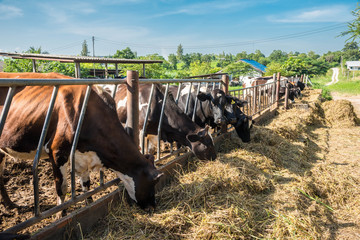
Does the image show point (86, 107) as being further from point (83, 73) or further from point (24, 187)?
point (83, 73)

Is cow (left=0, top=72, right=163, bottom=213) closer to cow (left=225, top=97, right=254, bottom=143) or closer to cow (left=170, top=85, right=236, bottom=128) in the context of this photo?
cow (left=170, top=85, right=236, bottom=128)

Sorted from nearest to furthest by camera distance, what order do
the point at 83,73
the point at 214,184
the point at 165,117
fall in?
the point at 214,184 < the point at 165,117 < the point at 83,73

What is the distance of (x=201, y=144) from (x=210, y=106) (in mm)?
1612

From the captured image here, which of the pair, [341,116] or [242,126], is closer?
[242,126]

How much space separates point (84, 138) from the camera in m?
2.51

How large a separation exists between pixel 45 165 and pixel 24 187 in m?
0.68

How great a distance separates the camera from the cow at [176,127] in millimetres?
3902


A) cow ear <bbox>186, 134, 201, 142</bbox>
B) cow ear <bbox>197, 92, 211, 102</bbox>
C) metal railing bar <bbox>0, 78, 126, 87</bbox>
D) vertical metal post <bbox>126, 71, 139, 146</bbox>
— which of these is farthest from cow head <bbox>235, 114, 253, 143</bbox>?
metal railing bar <bbox>0, 78, 126, 87</bbox>

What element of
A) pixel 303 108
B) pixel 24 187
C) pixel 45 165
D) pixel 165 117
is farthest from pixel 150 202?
pixel 303 108

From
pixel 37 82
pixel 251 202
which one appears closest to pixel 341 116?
pixel 251 202

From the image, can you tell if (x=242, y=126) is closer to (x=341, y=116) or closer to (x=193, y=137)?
(x=193, y=137)

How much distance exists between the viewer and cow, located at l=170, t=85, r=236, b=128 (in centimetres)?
507

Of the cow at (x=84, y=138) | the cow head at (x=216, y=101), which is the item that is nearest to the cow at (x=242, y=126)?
the cow head at (x=216, y=101)

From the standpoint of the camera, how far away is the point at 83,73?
93.5ft
